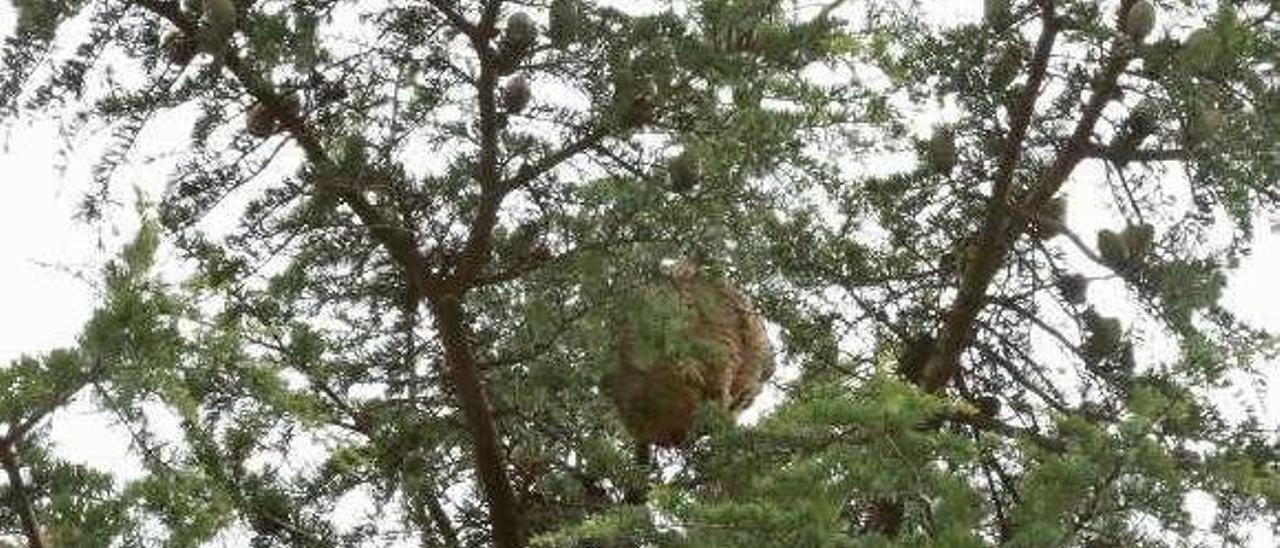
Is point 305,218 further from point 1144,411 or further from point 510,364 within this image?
point 1144,411

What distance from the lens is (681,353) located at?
155 inches

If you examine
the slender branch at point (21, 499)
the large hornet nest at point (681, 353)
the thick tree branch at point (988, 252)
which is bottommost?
the slender branch at point (21, 499)

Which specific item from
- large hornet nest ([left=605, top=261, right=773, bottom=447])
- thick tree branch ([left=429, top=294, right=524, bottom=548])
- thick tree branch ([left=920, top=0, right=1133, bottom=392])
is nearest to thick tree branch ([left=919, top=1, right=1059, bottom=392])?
thick tree branch ([left=920, top=0, right=1133, bottom=392])

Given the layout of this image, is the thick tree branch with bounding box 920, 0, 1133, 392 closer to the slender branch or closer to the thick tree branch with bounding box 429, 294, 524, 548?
the thick tree branch with bounding box 429, 294, 524, 548

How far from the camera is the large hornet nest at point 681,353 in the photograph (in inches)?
152

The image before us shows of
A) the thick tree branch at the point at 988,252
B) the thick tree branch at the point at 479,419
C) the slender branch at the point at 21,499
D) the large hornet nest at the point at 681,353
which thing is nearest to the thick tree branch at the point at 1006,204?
the thick tree branch at the point at 988,252

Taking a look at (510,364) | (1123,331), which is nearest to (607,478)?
(510,364)

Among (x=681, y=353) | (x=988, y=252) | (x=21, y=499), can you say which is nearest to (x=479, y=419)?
(x=681, y=353)

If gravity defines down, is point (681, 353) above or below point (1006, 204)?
below

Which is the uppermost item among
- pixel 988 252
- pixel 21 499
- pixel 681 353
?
pixel 988 252

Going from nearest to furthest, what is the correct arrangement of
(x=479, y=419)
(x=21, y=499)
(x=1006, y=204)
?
(x=21, y=499) → (x=479, y=419) → (x=1006, y=204)

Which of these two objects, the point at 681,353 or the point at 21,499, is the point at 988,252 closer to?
the point at 681,353

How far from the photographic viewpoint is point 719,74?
3.59 m

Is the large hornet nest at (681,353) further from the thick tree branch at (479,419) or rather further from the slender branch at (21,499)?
the slender branch at (21,499)
